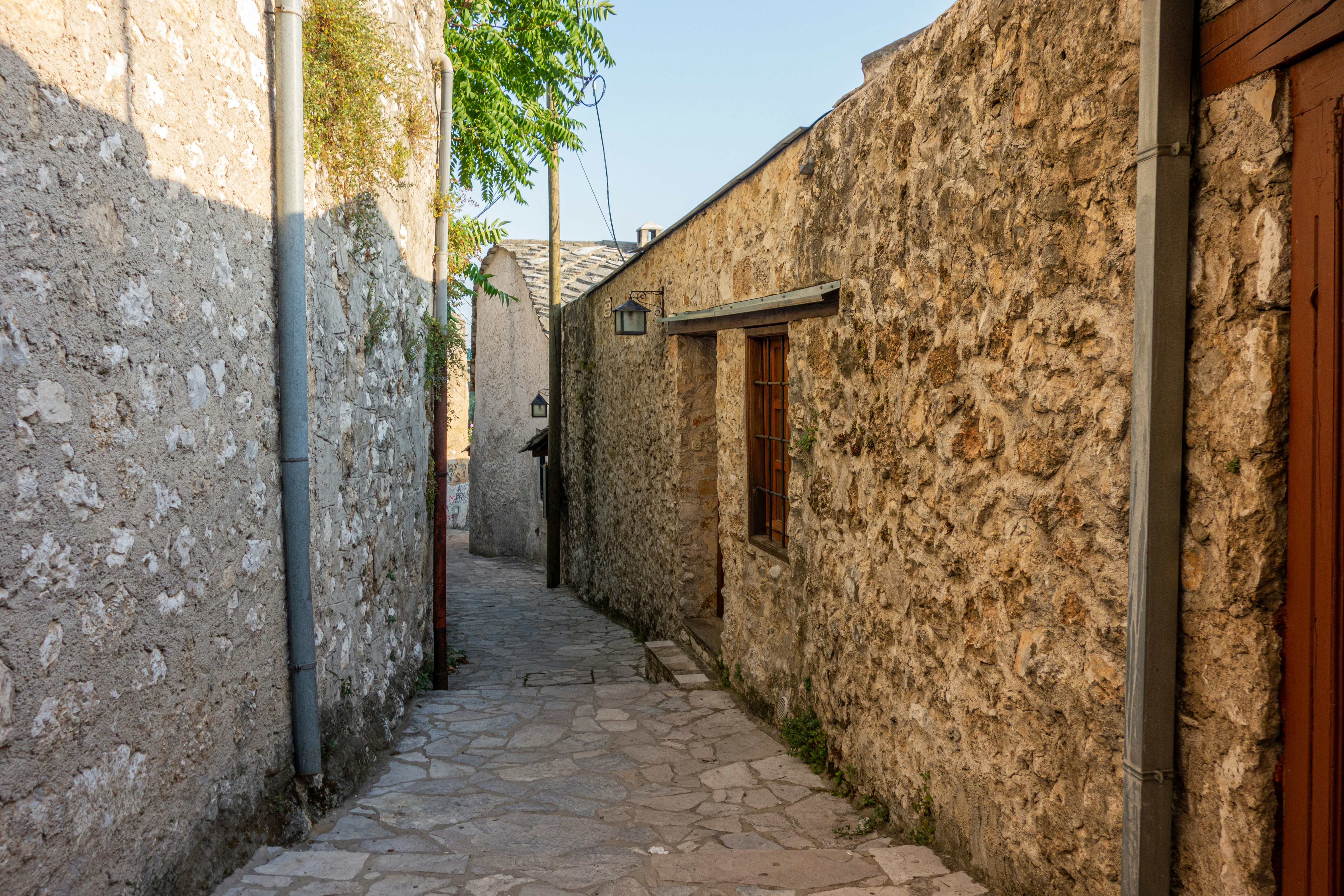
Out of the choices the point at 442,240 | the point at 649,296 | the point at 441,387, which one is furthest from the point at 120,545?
the point at 649,296

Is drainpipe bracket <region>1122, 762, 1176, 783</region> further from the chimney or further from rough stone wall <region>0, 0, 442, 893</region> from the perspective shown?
the chimney

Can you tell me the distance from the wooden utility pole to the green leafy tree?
1.86m

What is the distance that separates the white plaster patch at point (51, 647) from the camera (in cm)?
192

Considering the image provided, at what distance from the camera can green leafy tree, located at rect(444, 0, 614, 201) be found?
858 centimetres

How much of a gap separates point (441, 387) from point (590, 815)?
345 centimetres

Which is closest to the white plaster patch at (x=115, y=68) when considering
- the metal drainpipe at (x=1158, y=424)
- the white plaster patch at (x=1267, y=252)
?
the metal drainpipe at (x=1158, y=424)

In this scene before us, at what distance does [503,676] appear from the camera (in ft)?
22.0

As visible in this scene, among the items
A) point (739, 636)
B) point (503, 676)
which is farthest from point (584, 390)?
point (739, 636)

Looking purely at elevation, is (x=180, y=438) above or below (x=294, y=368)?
below

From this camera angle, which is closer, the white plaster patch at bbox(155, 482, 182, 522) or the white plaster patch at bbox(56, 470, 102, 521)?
the white plaster patch at bbox(56, 470, 102, 521)

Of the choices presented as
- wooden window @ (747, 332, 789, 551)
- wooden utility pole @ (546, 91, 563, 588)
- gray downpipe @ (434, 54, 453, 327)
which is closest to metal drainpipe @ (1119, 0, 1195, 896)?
wooden window @ (747, 332, 789, 551)

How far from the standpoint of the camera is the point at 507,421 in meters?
16.5

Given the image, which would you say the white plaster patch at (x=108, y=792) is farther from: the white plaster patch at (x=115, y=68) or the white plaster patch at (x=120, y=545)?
the white plaster patch at (x=115, y=68)

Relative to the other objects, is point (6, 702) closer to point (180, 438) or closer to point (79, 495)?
point (79, 495)
